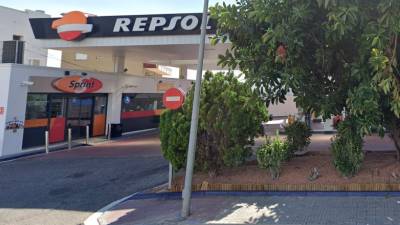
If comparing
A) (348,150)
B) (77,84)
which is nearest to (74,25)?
(77,84)

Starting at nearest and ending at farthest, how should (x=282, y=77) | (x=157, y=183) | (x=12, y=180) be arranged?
(x=282, y=77) → (x=157, y=183) → (x=12, y=180)

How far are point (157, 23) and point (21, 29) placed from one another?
1237cm

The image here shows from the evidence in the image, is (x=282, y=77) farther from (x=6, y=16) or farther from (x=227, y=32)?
(x=6, y=16)

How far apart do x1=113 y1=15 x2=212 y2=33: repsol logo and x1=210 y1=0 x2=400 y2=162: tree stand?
7.79 metres

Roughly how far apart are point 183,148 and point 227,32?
301cm

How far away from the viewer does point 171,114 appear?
424 inches

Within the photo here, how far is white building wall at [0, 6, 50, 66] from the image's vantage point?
25359 millimetres

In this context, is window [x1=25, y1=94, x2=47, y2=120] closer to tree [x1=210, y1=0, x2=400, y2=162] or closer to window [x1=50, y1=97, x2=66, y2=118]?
window [x1=50, y1=97, x2=66, y2=118]

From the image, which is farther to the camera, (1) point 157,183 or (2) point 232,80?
(1) point 157,183

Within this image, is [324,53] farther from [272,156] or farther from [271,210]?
[271,210]

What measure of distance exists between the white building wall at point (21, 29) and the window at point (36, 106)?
6.55 meters

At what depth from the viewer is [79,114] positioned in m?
22.5

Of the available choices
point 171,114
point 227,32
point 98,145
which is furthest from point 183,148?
point 98,145

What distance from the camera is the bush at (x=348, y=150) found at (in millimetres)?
9047
